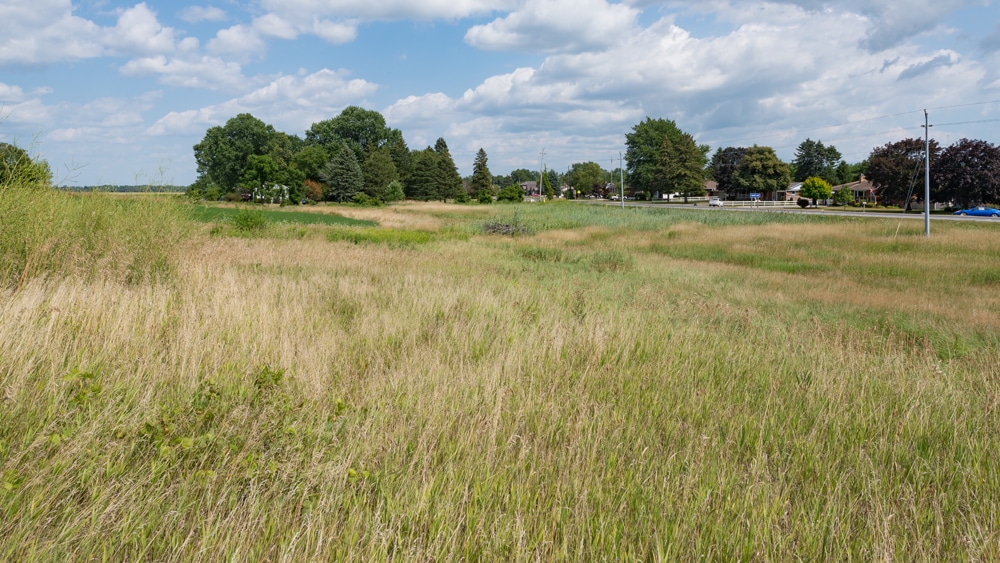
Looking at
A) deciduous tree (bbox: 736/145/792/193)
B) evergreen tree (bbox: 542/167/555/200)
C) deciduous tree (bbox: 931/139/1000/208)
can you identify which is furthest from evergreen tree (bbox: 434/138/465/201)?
deciduous tree (bbox: 931/139/1000/208)

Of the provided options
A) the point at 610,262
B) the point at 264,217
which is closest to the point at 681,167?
the point at 264,217

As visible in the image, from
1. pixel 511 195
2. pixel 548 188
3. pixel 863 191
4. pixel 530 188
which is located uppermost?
pixel 530 188

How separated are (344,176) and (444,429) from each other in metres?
86.7

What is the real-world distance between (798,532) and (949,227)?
41273 mm

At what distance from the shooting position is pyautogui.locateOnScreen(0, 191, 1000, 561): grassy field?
2871 mm

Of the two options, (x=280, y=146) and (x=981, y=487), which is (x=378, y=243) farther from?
(x=280, y=146)

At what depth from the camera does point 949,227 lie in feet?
112

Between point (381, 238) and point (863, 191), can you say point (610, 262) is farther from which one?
point (863, 191)

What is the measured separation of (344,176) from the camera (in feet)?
280

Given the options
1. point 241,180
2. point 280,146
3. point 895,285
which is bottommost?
point 895,285

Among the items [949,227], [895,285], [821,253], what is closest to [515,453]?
[895,285]

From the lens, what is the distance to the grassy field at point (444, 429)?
9.42ft

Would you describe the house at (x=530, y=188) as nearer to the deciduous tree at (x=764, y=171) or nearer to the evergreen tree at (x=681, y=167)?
the evergreen tree at (x=681, y=167)

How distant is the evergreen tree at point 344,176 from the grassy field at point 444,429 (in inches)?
3116
